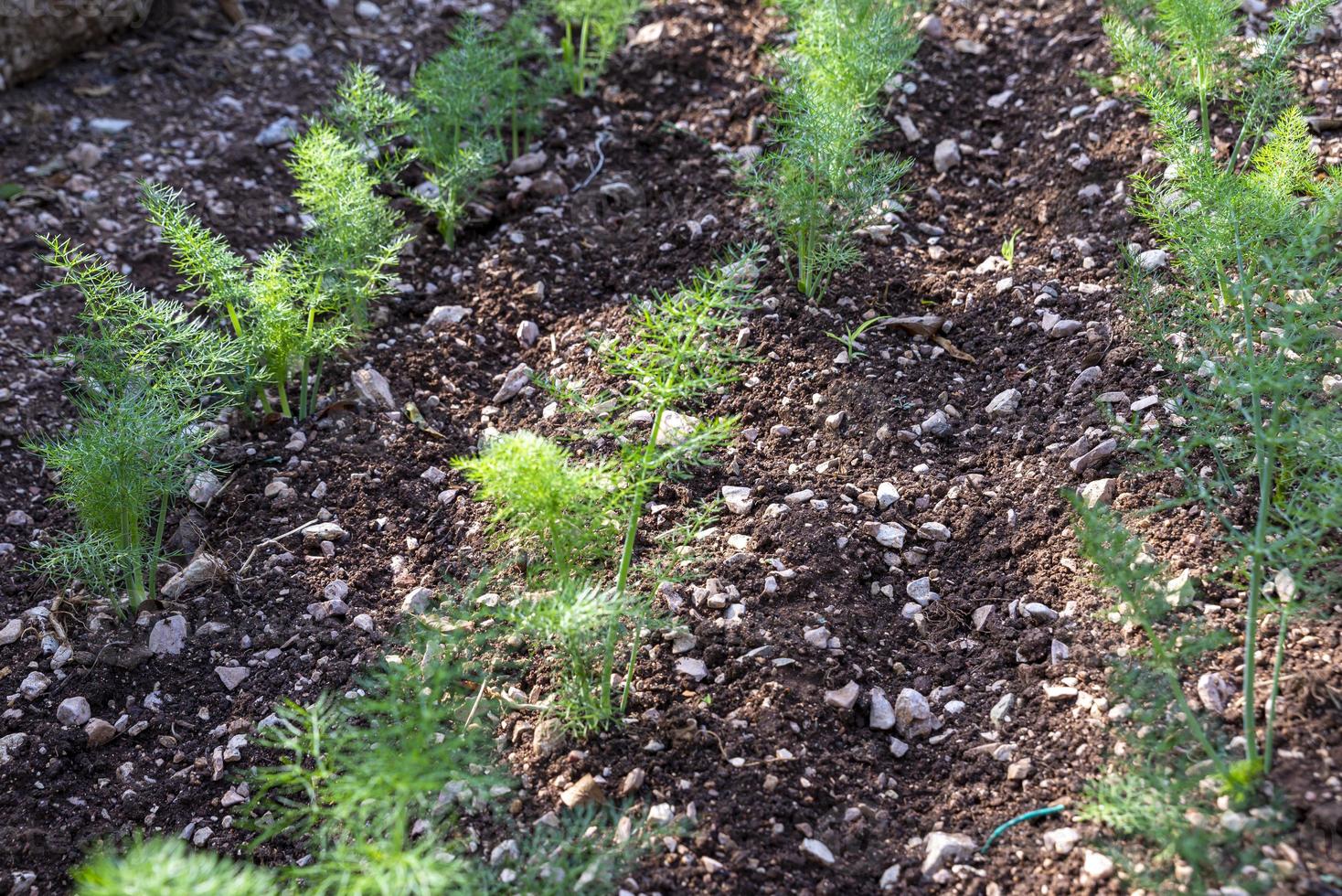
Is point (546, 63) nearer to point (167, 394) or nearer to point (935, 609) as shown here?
point (167, 394)

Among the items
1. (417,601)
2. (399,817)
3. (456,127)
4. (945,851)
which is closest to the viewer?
(399,817)

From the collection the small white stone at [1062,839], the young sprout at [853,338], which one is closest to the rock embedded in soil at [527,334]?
the young sprout at [853,338]

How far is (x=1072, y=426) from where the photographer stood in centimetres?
307

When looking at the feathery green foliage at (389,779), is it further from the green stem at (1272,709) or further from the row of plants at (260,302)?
the green stem at (1272,709)

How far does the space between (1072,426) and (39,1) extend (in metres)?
4.40

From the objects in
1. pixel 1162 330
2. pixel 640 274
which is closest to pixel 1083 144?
pixel 1162 330

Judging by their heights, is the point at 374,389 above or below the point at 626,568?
below

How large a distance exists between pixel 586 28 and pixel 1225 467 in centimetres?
307

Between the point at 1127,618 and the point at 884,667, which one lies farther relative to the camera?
the point at 884,667

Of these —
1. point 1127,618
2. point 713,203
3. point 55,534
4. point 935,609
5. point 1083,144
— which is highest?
point 1083,144

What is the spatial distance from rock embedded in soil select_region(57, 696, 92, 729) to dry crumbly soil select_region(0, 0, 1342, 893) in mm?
25

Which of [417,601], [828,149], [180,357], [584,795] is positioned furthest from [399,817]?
[828,149]

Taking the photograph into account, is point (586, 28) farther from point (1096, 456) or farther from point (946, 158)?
point (1096, 456)

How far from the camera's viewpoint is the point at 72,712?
9.02 ft
